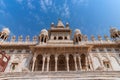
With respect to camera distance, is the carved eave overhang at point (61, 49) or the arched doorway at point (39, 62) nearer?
the arched doorway at point (39, 62)

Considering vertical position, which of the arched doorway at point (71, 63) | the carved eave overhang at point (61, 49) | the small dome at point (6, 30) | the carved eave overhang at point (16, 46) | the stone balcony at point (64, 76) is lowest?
the stone balcony at point (64, 76)

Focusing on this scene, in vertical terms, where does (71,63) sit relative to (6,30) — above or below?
below

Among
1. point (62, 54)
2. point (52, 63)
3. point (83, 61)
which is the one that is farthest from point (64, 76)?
point (83, 61)

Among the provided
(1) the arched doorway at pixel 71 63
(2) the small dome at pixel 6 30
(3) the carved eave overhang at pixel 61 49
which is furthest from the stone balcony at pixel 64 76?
(2) the small dome at pixel 6 30

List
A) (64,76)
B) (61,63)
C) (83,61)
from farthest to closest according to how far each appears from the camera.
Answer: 1. (61,63)
2. (83,61)
3. (64,76)

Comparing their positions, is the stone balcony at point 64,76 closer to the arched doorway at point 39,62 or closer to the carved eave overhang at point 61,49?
the arched doorway at point 39,62

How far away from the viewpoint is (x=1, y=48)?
114ft

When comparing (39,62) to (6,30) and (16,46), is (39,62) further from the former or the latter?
(6,30)

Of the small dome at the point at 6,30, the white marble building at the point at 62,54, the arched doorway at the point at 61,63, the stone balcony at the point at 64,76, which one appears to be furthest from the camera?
the small dome at the point at 6,30

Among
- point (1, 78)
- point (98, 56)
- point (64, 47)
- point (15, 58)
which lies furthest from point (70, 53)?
point (1, 78)

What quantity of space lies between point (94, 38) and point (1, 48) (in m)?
23.5

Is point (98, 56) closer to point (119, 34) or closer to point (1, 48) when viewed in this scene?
point (119, 34)

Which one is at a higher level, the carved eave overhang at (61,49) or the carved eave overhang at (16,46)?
the carved eave overhang at (16,46)

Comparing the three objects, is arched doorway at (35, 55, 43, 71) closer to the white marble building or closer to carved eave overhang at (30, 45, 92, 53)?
the white marble building
